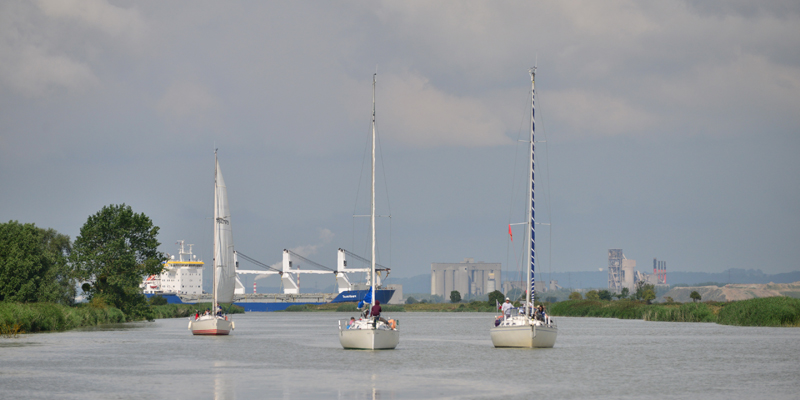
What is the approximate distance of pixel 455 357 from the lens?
138 feet

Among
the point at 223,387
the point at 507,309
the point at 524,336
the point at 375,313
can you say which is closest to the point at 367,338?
the point at 375,313

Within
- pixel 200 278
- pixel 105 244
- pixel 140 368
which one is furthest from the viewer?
pixel 200 278

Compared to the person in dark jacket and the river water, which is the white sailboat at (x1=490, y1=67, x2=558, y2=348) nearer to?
the river water

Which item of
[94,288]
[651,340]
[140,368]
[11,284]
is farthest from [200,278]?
[140,368]

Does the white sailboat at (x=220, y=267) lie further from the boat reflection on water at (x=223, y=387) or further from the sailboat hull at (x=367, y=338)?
the boat reflection on water at (x=223, y=387)

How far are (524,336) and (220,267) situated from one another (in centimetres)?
2768

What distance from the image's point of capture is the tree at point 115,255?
84750 millimetres

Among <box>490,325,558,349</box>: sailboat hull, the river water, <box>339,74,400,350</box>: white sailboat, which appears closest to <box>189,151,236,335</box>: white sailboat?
the river water

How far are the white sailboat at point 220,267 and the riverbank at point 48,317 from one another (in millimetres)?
11561

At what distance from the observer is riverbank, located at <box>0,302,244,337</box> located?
57.6 metres

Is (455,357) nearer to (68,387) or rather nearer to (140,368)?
(140,368)

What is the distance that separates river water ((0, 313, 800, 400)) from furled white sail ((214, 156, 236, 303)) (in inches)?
A: 382

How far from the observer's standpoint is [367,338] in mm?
42438

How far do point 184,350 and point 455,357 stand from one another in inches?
616
